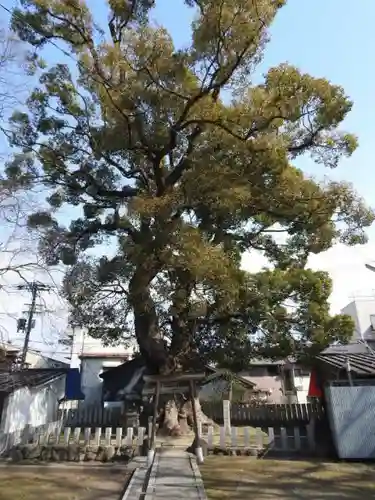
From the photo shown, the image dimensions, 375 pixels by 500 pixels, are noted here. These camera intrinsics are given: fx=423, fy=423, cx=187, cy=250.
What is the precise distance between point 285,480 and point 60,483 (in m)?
4.37

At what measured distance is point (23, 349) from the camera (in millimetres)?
24656

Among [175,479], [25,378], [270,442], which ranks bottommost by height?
[175,479]

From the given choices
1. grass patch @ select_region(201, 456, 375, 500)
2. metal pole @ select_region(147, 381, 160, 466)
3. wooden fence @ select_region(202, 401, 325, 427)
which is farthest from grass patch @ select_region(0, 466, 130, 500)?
wooden fence @ select_region(202, 401, 325, 427)

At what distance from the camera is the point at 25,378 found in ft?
49.8

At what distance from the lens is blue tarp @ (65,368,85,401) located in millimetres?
22797

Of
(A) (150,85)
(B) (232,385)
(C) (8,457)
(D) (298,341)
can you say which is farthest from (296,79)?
(B) (232,385)

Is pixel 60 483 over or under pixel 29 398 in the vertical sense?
under

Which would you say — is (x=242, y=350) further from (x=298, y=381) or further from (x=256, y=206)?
(x=298, y=381)

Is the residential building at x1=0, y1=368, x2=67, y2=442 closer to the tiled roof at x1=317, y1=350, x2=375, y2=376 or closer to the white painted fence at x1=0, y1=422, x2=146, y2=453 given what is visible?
the white painted fence at x1=0, y1=422, x2=146, y2=453

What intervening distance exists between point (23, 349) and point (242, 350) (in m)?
14.8

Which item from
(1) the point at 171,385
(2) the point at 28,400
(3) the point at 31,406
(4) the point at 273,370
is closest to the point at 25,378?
(2) the point at 28,400

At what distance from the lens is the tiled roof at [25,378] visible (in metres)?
12.7

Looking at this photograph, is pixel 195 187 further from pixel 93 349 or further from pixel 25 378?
pixel 93 349

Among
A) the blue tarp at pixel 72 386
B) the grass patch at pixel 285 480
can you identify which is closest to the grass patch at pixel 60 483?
the grass patch at pixel 285 480
